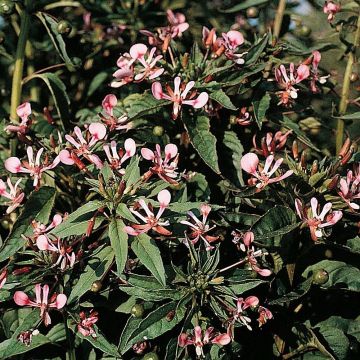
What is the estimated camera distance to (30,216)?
1419mm

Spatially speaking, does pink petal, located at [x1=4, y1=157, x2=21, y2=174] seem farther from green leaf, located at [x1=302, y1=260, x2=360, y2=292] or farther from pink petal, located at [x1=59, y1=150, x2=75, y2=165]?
green leaf, located at [x1=302, y1=260, x2=360, y2=292]

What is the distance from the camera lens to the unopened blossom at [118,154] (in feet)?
4.51

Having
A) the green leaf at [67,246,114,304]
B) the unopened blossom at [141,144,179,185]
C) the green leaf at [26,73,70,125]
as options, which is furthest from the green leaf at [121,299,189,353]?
the green leaf at [26,73,70,125]

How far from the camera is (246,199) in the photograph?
1.52 metres

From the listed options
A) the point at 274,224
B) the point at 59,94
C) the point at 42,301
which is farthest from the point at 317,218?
the point at 59,94

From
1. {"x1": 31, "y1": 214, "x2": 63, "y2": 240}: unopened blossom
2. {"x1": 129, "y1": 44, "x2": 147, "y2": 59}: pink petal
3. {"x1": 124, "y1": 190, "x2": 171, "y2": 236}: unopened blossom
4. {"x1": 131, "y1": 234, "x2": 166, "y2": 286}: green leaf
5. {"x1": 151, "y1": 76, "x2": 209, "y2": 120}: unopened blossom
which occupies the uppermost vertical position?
{"x1": 129, "y1": 44, "x2": 147, "y2": 59}: pink petal

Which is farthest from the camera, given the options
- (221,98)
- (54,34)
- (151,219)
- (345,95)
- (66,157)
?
(345,95)

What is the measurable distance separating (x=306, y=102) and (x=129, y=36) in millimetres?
791

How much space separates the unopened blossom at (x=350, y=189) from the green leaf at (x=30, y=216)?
1.95 feet

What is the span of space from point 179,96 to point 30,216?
399mm

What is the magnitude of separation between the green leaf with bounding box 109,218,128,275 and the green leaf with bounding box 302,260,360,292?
485 millimetres

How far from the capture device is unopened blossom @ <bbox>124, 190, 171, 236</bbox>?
1241mm

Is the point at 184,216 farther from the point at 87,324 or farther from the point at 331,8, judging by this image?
the point at 331,8

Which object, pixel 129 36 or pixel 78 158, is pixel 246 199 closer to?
pixel 78 158
